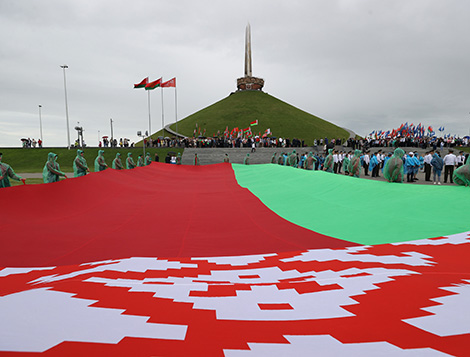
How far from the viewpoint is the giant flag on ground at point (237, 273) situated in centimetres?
153

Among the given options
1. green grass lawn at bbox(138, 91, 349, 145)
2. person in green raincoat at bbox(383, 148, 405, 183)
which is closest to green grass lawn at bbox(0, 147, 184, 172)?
green grass lawn at bbox(138, 91, 349, 145)

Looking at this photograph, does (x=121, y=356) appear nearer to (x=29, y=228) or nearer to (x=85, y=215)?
(x=29, y=228)

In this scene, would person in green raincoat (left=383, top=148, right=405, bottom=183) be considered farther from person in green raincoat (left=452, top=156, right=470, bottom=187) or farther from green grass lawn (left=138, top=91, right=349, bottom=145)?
green grass lawn (left=138, top=91, right=349, bottom=145)

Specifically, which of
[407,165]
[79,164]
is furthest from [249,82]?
[79,164]

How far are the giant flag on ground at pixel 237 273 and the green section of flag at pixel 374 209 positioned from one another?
0.04m

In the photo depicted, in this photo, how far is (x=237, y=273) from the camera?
141 inches

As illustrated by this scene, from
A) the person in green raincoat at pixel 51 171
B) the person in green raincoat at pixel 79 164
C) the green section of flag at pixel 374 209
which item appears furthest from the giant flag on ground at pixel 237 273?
the person in green raincoat at pixel 79 164

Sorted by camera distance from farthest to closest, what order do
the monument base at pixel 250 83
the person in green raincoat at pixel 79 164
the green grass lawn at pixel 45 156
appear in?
the monument base at pixel 250 83
the green grass lawn at pixel 45 156
the person in green raincoat at pixel 79 164

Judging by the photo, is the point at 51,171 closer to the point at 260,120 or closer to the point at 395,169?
the point at 395,169

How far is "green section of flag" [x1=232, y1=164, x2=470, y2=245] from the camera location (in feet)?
18.1

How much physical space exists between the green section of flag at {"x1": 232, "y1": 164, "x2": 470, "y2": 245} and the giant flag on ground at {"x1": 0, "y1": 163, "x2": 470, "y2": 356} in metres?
0.04

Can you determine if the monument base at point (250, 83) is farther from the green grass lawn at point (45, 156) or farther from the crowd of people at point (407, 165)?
the crowd of people at point (407, 165)

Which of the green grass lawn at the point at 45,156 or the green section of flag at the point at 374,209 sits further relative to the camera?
the green grass lawn at the point at 45,156

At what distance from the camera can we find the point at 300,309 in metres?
2.05
